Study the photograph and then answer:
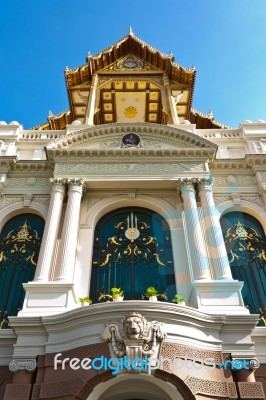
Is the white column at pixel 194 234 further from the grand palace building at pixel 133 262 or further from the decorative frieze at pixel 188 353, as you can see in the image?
the decorative frieze at pixel 188 353

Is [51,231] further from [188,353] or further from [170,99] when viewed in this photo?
[170,99]

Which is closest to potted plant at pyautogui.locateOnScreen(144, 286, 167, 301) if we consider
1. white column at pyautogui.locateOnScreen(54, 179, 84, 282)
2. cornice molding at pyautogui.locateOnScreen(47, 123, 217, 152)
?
white column at pyautogui.locateOnScreen(54, 179, 84, 282)

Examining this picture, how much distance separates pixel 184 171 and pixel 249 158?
3.09 metres

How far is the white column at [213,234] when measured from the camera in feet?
39.0

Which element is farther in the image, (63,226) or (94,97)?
(94,97)

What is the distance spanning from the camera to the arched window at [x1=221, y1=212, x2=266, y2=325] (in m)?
12.7

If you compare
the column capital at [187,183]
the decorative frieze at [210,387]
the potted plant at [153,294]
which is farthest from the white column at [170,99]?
the decorative frieze at [210,387]

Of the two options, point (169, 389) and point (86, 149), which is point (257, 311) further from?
point (86, 149)

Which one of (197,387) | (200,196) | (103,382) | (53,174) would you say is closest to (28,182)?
(53,174)

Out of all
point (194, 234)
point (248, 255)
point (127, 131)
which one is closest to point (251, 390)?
point (194, 234)

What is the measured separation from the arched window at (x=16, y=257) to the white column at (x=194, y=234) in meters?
5.56

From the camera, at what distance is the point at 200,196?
559 inches

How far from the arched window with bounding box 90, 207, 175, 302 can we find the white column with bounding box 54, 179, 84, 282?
4.11ft

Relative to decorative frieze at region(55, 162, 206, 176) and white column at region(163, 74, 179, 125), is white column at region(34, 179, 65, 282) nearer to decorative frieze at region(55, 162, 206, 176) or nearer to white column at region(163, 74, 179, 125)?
decorative frieze at region(55, 162, 206, 176)
